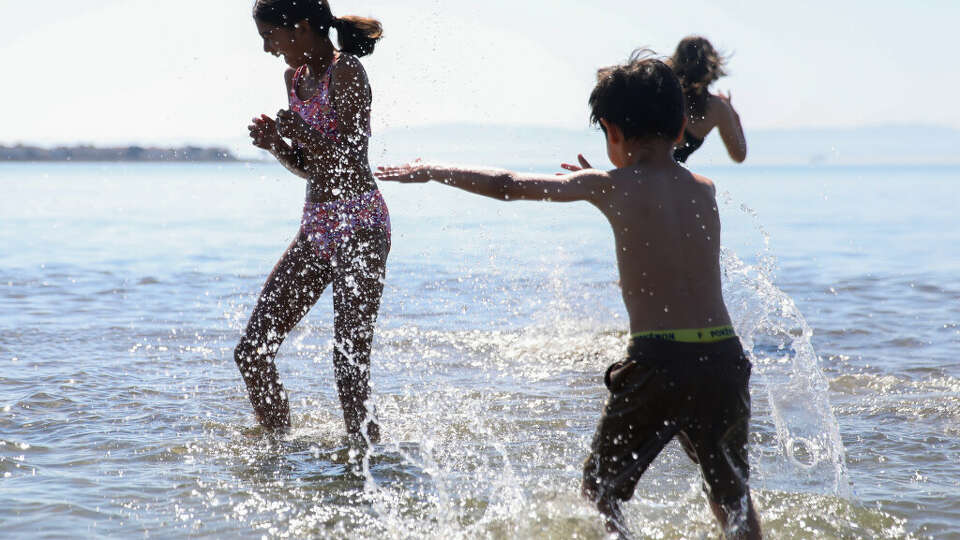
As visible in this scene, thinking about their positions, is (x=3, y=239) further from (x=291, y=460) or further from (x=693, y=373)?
(x=693, y=373)

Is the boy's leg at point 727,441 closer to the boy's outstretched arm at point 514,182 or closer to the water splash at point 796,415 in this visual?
the boy's outstretched arm at point 514,182

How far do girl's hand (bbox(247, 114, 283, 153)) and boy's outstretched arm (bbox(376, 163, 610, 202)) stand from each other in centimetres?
113

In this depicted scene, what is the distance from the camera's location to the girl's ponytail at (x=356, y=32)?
4020mm

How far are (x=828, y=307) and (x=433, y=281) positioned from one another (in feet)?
13.2

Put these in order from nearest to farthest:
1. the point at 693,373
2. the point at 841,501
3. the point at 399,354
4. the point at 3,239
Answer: the point at 693,373
the point at 841,501
the point at 399,354
the point at 3,239

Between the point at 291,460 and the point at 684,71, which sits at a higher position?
the point at 684,71

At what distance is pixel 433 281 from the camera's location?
10.5 meters

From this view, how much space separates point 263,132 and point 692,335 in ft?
6.25

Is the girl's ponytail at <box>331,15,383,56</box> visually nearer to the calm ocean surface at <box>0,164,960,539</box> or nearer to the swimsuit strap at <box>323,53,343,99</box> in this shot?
the swimsuit strap at <box>323,53,343,99</box>

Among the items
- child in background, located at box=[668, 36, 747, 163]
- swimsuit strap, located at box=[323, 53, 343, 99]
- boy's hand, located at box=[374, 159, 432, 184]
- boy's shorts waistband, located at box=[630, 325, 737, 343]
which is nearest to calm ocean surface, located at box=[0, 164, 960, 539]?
boy's shorts waistband, located at box=[630, 325, 737, 343]

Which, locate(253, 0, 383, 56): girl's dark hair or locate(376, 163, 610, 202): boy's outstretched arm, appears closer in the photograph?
locate(376, 163, 610, 202): boy's outstretched arm

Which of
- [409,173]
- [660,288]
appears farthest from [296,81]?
[660,288]

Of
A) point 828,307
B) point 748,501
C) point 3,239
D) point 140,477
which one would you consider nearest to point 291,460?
point 140,477

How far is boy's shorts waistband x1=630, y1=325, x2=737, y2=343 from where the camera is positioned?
108 inches
